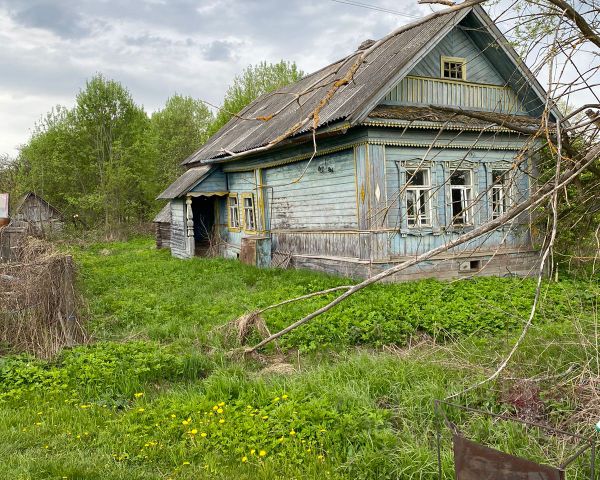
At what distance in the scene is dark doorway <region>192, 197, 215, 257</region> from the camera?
20.1 metres

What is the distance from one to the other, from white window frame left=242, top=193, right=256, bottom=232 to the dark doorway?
3431 mm

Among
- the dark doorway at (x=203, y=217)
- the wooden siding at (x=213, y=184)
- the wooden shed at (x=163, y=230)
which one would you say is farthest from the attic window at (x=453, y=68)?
the wooden shed at (x=163, y=230)

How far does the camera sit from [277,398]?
4488 mm

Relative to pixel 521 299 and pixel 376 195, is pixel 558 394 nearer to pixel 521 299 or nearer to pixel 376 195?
pixel 521 299

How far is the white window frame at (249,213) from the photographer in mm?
16188

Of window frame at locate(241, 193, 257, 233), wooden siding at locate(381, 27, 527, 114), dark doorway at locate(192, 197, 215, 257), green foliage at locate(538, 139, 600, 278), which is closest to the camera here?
green foliage at locate(538, 139, 600, 278)

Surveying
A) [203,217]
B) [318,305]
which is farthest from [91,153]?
[318,305]

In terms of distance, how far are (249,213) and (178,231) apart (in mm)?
3860

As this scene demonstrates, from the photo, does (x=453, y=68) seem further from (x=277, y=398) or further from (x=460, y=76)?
(x=277, y=398)

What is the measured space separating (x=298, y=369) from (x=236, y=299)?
3.93 meters

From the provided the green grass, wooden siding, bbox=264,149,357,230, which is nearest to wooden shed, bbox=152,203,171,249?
wooden siding, bbox=264,149,357,230

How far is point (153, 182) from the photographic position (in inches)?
1204

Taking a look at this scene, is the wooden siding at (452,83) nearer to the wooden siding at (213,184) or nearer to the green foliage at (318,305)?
the green foliage at (318,305)

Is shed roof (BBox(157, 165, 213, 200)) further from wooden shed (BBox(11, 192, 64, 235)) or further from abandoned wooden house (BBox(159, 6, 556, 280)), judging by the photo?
wooden shed (BBox(11, 192, 64, 235))
